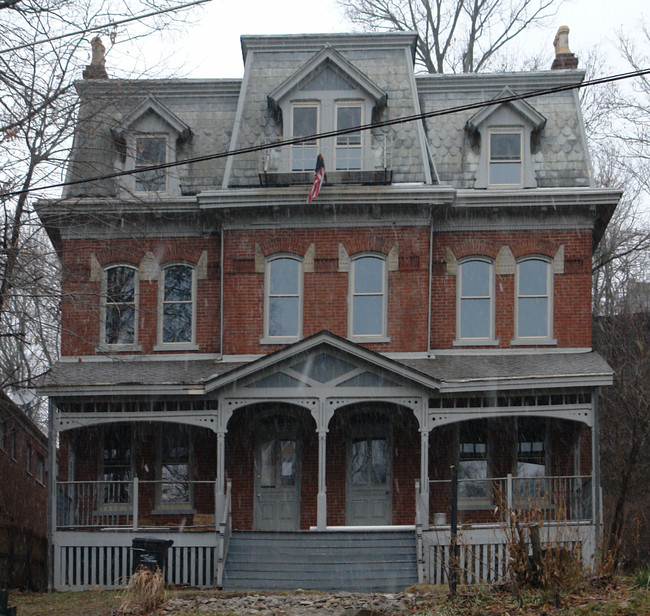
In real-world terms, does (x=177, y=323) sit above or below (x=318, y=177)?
below

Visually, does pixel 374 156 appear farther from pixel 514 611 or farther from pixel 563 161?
pixel 514 611

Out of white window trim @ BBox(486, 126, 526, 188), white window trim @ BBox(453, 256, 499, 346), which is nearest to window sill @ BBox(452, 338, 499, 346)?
white window trim @ BBox(453, 256, 499, 346)

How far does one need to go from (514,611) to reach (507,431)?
10448 millimetres

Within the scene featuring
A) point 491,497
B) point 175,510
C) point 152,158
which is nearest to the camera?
point 491,497

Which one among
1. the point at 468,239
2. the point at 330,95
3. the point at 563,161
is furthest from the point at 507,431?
the point at 330,95

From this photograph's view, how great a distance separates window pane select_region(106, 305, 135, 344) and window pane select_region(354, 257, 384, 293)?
4.98 m

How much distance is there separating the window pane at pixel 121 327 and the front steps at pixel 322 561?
5.57 metres

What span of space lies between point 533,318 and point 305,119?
6604 mm

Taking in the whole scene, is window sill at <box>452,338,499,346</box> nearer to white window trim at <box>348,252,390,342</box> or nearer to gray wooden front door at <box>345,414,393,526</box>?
white window trim at <box>348,252,390,342</box>

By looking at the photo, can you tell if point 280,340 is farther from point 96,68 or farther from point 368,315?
point 96,68

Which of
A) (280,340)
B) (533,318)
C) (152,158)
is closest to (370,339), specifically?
(280,340)

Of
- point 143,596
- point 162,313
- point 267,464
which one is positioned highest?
point 162,313

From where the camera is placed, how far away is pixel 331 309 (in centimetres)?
2280

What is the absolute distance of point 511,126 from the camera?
78.0 ft
